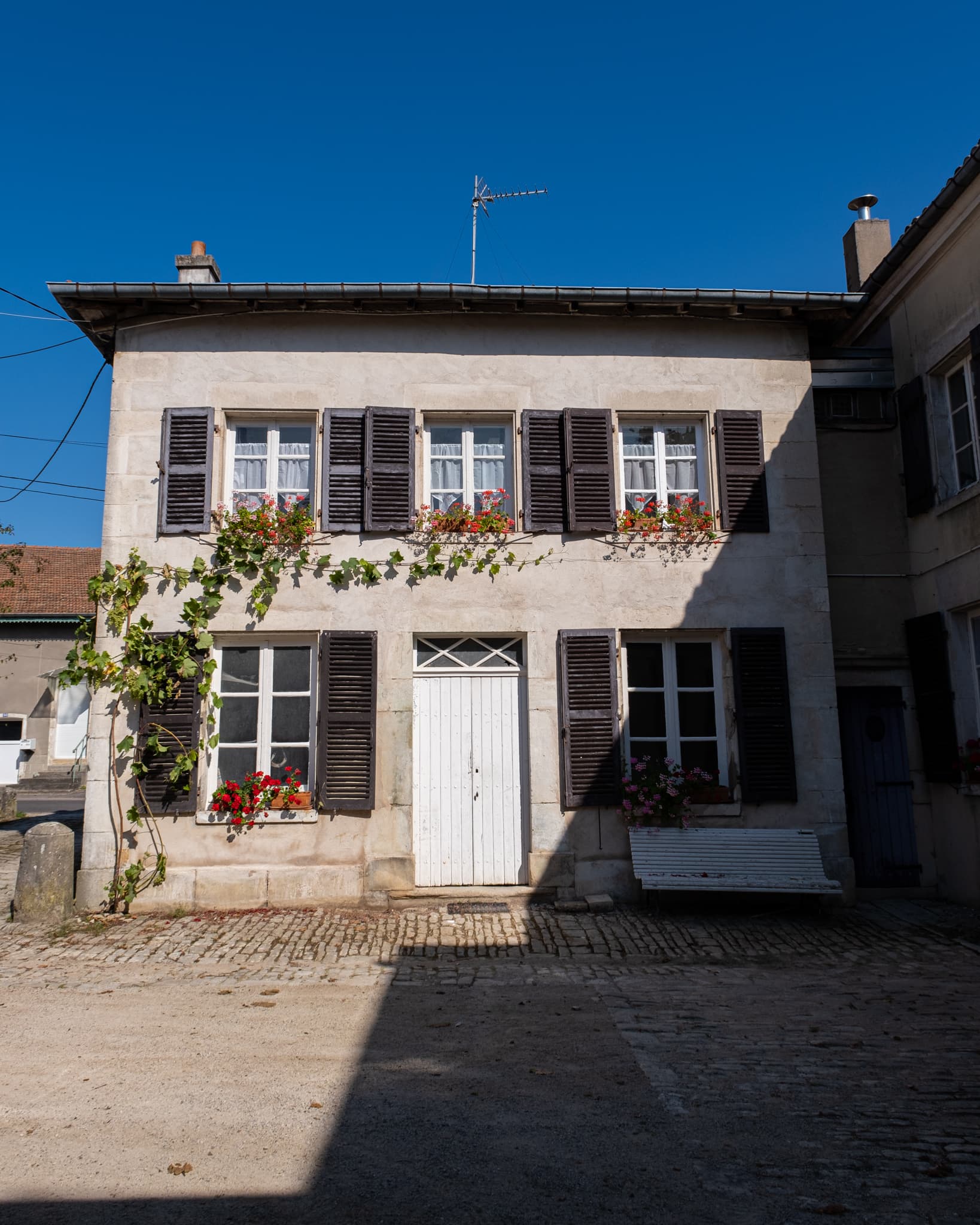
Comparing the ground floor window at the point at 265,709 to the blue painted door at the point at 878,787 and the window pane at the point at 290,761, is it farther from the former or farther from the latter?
the blue painted door at the point at 878,787

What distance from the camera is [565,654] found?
8.38m

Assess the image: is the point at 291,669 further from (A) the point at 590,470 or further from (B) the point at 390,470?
(A) the point at 590,470

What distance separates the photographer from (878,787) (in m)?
8.73

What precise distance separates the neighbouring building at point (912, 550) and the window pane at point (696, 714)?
54.5 inches

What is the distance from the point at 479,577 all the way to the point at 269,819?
9.48 feet

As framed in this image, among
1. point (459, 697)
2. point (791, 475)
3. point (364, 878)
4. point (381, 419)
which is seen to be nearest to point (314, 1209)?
point (364, 878)

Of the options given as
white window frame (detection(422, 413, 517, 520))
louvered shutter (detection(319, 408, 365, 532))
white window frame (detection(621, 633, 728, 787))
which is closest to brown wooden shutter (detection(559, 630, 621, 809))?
white window frame (detection(621, 633, 728, 787))

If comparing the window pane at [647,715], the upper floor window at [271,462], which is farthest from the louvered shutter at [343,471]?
the window pane at [647,715]

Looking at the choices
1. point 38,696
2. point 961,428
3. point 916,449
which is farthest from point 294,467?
point 38,696

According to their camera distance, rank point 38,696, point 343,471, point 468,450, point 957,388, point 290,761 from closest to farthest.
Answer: point 290,761, point 957,388, point 343,471, point 468,450, point 38,696

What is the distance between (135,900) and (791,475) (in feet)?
23.6

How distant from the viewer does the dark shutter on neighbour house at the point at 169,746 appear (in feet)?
26.2

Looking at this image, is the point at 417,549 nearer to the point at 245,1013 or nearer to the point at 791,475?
the point at 791,475

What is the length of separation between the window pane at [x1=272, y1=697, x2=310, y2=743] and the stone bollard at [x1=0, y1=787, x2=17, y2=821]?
863 cm
